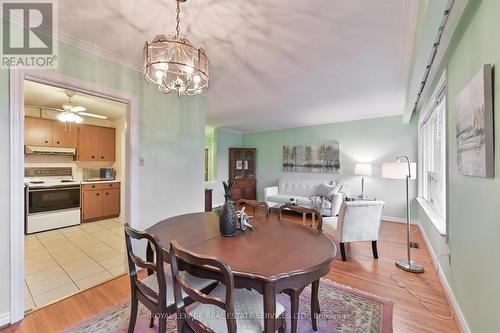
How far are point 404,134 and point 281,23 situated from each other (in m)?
4.43

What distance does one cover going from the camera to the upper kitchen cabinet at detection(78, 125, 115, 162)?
4707 millimetres

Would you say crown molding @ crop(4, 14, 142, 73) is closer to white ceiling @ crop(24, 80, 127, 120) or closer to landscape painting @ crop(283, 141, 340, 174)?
white ceiling @ crop(24, 80, 127, 120)

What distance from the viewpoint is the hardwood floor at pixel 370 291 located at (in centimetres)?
172

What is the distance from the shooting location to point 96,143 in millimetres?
4930

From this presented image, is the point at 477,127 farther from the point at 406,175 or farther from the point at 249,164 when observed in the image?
the point at 249,164

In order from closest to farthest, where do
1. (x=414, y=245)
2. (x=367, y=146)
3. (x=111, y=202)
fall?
(x=414, y=245) < (x=111, y=202) < (x=367, y=146)

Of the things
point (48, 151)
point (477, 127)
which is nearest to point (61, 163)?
point (48, 151)

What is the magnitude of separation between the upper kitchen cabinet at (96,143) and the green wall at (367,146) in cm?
437

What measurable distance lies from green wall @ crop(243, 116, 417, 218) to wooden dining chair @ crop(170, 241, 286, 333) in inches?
187

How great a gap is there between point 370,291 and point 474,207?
4.14 ft

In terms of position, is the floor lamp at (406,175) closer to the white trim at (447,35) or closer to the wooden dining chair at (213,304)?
the white trim at (447,35)

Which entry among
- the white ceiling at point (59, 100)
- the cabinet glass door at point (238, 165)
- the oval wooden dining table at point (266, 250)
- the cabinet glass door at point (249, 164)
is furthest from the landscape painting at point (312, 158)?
the white ceiling at point (59, 100)

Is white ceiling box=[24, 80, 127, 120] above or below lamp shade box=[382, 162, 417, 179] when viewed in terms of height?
above

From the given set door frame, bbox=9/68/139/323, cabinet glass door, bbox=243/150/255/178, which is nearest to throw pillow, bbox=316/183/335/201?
cabinet glass door, bbox=243/150/255/178
